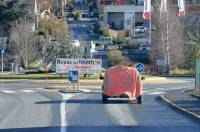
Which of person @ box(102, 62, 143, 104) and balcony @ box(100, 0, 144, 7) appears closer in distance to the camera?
person @ box(102, 62, 143, 104)

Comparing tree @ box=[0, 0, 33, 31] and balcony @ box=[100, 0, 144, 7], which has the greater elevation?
balcony @ box=[100, 0, 144, 7]

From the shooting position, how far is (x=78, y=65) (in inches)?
2064

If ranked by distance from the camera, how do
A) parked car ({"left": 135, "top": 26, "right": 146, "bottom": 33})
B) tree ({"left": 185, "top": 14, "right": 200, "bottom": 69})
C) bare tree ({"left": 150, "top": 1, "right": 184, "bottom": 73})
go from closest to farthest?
bare tree ({"left": 150, "top": 1, "right": 184, "bottom": 73}) → tree ({"left": 185, "top": 14, "right": 200, "bottom": 69}) → parked car ({"left": 135, "top": 26, "right": 146, "bottom": 33})

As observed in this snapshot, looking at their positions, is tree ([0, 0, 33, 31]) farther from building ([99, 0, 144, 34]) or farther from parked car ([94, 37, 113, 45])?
building ([99, 0, 144, 34])

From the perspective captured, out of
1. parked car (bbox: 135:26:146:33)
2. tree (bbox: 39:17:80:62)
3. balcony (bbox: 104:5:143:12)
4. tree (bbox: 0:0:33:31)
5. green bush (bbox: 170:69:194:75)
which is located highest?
balcony (bbox: 104:5:143:12)

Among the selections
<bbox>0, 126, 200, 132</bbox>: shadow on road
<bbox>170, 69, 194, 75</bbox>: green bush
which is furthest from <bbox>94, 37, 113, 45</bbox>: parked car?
<bbox>0, 126, 200, 132</bbox>: shadow on road

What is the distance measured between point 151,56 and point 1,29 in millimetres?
17861

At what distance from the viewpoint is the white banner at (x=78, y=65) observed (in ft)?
172

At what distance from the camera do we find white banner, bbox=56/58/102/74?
52.5 meters

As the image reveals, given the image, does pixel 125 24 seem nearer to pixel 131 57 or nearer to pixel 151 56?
pixel 131 57

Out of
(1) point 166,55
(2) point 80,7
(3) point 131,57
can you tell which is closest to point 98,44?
(3) point 131,57

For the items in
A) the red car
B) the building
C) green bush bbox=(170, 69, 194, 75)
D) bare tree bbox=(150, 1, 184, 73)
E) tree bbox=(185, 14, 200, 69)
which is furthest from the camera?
the building

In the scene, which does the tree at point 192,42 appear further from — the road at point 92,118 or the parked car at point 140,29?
the road at point 92,118

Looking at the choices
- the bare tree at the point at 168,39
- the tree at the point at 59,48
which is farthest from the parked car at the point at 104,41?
the bare tree at the point at 168,39
